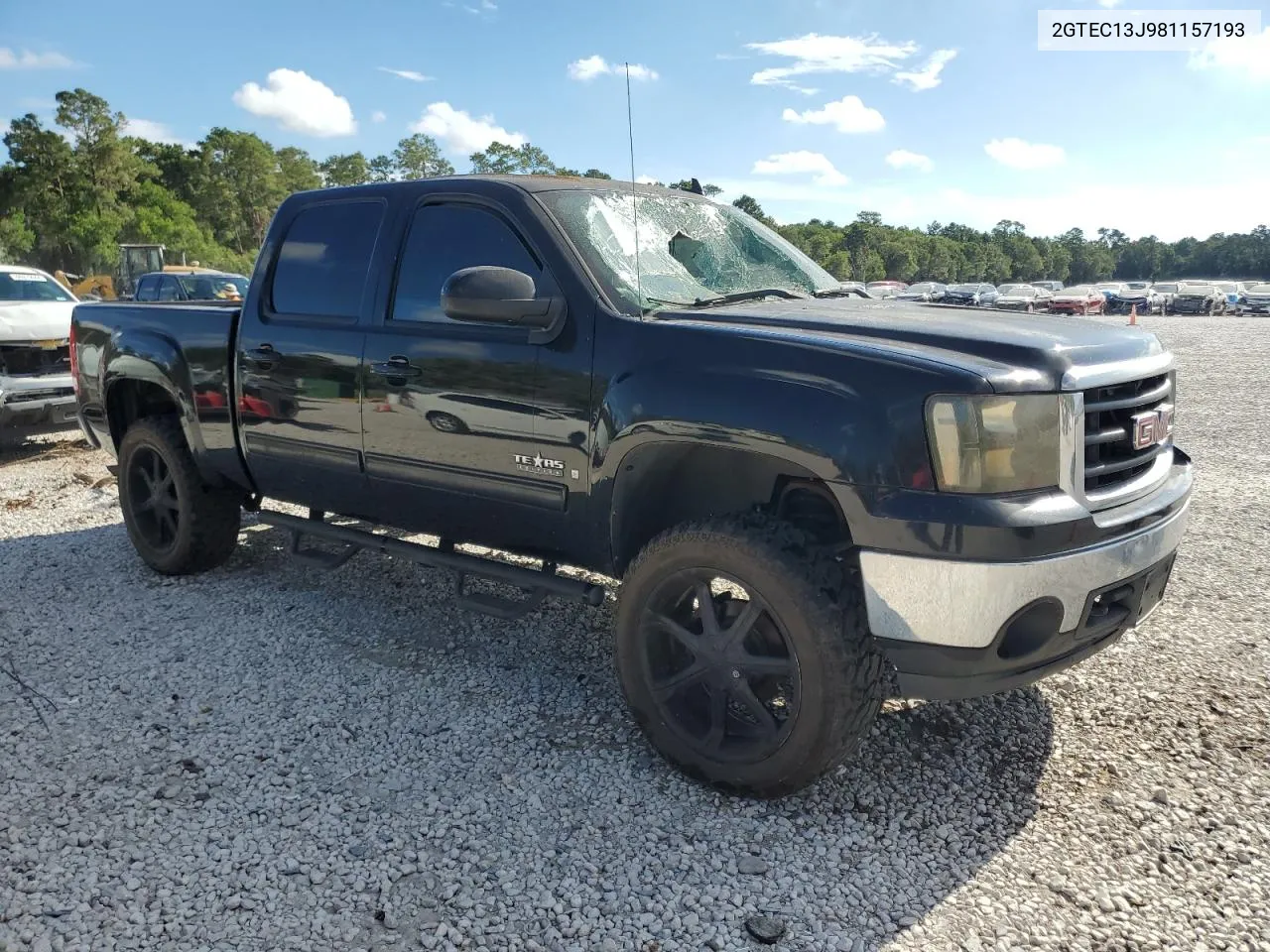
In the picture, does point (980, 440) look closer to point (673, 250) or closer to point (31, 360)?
point (673, 250)

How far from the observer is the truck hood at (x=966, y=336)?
263 cm

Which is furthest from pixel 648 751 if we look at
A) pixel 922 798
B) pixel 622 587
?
pixel 922 798

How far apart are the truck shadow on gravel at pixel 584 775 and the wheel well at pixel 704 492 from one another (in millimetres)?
783

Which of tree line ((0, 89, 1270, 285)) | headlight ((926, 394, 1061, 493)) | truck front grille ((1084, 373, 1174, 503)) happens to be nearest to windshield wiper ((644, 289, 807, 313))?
headlight ((926, 394, 1061, 493))

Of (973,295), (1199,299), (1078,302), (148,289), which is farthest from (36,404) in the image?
(1199,299)

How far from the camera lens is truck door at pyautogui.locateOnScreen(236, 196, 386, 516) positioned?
4.08 m

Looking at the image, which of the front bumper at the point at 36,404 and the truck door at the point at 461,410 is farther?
the front bumper at the point at 36,404

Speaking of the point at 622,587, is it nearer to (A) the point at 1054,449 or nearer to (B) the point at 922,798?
(B) the point at 922,798

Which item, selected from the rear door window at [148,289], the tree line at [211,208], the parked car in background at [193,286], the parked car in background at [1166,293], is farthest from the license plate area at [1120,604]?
the parked car in background at [1166,293]

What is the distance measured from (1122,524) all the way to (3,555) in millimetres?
6085

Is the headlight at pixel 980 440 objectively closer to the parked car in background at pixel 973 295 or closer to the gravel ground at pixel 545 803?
the gravel ground at pixel 545 803

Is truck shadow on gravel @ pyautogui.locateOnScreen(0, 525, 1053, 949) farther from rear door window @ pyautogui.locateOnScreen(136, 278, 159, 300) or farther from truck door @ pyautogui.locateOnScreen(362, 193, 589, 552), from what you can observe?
rear door window @ pyautogui.locateOnScreen(136, 278, 159, 300)

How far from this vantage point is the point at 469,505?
3746 mm

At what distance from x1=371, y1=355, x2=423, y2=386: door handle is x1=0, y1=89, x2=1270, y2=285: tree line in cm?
2970
